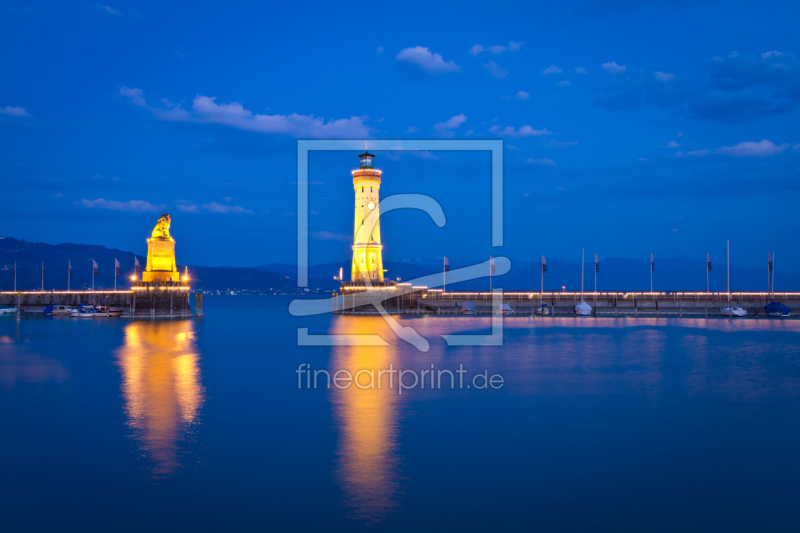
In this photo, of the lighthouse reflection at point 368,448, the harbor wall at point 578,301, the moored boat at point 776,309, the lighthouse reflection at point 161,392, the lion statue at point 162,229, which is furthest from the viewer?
the harbor wall at point 578,301

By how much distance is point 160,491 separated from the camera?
571 inches

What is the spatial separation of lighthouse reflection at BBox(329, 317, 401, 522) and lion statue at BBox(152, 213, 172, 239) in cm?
4822

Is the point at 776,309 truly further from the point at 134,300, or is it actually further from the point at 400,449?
the point at 400,449

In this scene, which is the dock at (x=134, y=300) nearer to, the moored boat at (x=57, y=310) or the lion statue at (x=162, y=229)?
the moored boat at (x=57, y=310)

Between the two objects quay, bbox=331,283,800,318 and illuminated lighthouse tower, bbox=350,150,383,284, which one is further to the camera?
quay, bbox=331,283,800,318

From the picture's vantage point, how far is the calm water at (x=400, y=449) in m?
13.3

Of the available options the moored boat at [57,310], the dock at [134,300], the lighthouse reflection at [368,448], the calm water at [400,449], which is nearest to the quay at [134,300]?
the dock at [134,300]

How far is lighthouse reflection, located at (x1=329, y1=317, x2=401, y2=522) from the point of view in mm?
14062

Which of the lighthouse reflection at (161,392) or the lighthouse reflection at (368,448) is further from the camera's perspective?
the lighthouse reflection at (161,392)

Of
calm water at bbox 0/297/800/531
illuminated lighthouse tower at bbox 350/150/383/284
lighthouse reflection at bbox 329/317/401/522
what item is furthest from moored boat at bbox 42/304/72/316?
lighthouse reflection at bbox 329/317/401/522

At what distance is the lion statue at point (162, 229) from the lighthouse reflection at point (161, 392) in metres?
22.6

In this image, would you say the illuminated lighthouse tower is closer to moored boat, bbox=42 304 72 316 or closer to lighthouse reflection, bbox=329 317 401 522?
moored boat, bbox=42 304 72 316

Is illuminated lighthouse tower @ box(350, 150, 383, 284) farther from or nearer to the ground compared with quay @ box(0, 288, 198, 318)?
farther from the ground

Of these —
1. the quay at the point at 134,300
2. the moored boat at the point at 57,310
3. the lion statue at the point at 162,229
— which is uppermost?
the lion statue at the point at 162,229
